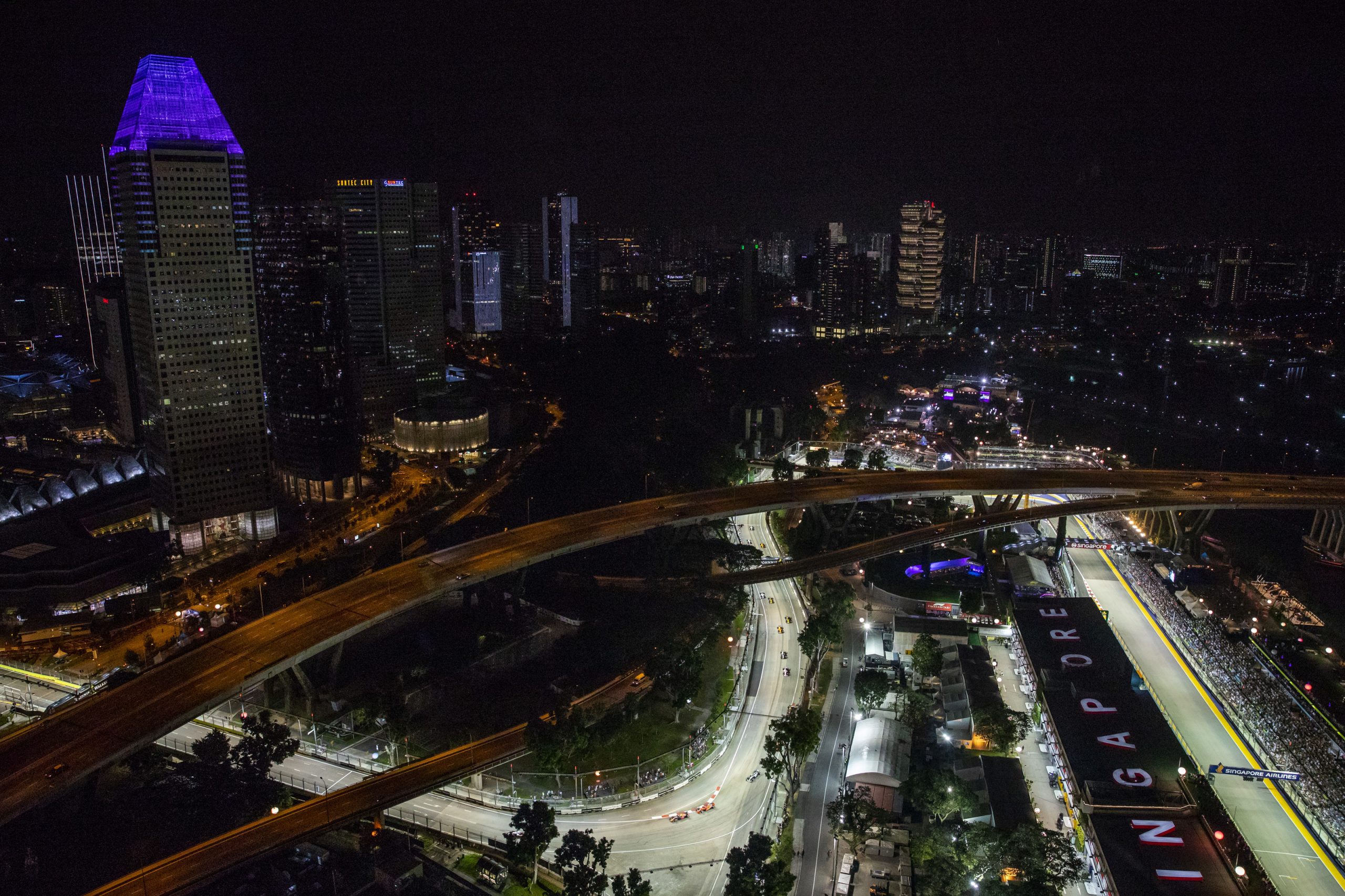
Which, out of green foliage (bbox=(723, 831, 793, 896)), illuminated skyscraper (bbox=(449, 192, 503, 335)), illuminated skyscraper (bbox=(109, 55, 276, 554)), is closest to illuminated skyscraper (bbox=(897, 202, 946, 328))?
illuminated skyscraper (bbox=(449, 192, 503, 335))

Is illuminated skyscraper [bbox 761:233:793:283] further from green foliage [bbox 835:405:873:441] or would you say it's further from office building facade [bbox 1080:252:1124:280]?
green foliage [bbox 835:405:873:441]

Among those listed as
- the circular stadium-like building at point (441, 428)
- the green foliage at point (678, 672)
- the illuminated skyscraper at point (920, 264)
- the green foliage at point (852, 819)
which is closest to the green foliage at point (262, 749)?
the green foliage at point (678, 672)

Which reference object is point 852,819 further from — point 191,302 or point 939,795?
point 191,302

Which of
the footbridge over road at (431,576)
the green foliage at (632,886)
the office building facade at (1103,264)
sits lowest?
the green foliage at (632,886)

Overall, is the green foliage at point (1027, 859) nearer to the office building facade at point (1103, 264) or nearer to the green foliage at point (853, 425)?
the green foliage at point (853, 425)

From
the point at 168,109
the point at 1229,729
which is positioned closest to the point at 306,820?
the point at 1229,729
